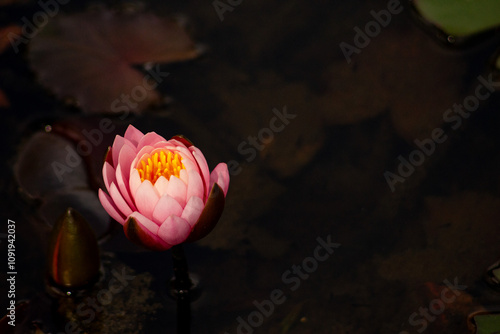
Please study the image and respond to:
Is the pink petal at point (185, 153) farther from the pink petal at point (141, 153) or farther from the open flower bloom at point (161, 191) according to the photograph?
the pink petal at point (141, 153)

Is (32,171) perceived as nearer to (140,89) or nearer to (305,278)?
(140,89)

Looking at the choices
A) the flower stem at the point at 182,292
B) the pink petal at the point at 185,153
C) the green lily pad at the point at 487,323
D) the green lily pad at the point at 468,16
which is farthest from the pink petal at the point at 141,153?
the green lily pad at the point at 468,16

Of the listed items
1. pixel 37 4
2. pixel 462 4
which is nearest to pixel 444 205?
pixel 462 4

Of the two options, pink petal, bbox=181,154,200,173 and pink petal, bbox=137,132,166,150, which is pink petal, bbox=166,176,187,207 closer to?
pink petal, bbox=181,154,200,173

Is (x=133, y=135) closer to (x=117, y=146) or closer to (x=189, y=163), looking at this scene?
(x=117, y=146)

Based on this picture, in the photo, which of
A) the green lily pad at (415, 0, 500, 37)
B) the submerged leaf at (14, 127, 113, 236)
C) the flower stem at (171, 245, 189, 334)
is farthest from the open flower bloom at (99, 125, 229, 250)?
the green lily pad at (415, 0, 500, 37)

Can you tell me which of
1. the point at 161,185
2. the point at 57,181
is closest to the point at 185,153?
the point at 161,185
